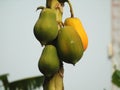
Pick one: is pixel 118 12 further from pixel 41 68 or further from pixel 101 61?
pixel 41 68

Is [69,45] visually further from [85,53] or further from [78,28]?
[85,53]

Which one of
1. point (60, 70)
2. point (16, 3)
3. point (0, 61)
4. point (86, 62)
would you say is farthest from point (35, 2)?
point (60, 70)

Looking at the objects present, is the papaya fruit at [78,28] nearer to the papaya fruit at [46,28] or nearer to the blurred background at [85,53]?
the papaya fruit at [46,28]

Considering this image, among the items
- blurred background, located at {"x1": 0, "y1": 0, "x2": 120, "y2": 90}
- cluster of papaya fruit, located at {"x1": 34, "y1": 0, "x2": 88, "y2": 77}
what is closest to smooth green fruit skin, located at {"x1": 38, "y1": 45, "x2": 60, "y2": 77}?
cluster of papaya fruit, located at {"x1": 34, "y1": 0, "x2": 88, "y2": 77}

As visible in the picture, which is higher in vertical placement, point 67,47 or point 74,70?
point 67,47

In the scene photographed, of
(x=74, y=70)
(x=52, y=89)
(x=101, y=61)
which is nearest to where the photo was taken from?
(x=52, y=89)

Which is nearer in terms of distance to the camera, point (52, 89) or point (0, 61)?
point (52, 89)

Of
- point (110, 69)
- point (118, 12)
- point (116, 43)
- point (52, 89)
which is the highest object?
point (52, 89)

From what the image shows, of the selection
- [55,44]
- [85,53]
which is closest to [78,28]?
[55,44]

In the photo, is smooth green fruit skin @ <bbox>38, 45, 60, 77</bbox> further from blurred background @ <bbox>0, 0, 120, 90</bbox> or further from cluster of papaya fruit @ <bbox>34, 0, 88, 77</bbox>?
blurred background @ <bbox>0, 0, 120, 90</bbox>

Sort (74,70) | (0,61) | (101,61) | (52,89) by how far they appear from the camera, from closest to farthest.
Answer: (52,89), (0,61), (74,70), (101,61)
